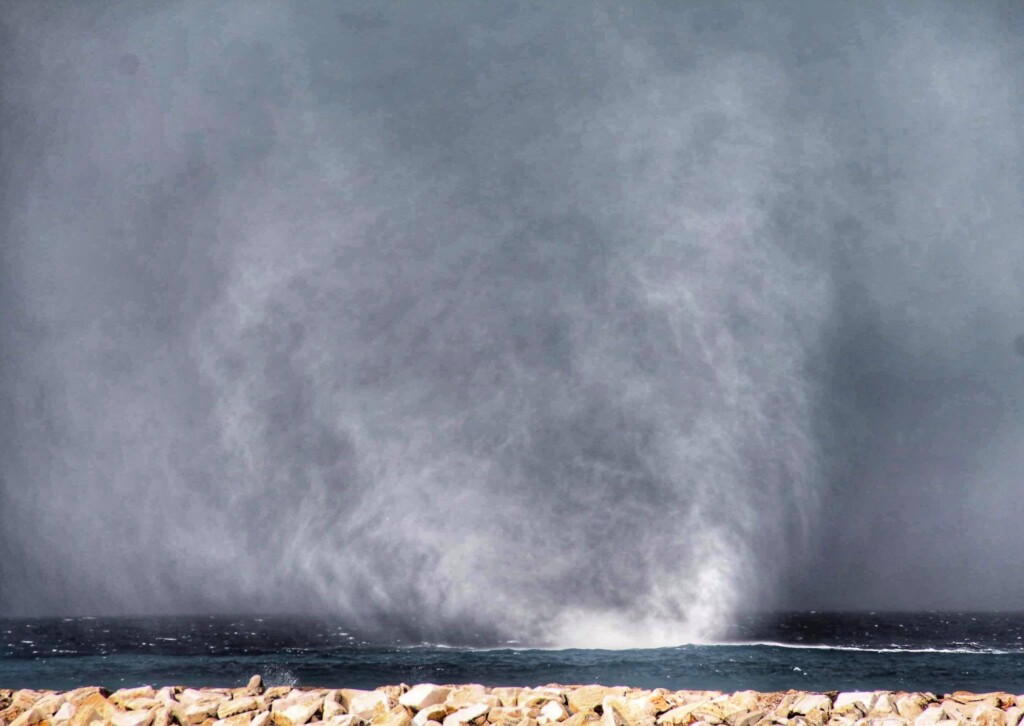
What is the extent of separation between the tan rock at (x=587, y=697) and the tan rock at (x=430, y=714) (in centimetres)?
377

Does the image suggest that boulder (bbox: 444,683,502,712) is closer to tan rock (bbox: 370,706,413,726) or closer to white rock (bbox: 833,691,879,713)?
tan rock (bbox: 370,706,413,726)

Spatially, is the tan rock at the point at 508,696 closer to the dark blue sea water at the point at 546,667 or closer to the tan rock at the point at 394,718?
the tan rock at the point at 394,718

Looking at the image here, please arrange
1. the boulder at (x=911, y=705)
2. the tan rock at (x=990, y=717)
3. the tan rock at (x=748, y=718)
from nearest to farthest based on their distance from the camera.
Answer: the tan rock at (x=748, y=718), the tan rock at (x=990, y=717), the boulder at (x=911, y=705)

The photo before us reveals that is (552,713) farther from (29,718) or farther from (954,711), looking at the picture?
(29,718)

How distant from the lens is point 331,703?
2594 cm

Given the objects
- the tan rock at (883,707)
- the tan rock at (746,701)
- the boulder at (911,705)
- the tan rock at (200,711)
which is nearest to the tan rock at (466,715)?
the tan rock at (200,711)

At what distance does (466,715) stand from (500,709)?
101 centimetres

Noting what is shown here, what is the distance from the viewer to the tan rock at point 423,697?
85.7 ft

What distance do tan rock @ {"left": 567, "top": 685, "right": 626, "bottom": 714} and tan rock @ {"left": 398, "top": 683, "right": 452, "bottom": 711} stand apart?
3.63 metres

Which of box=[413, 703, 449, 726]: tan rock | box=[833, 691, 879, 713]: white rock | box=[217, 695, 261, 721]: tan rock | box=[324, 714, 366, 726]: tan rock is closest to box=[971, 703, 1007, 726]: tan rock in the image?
box=[833, 691, 879, 713]: white rock

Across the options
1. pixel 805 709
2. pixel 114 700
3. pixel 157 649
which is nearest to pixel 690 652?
pixel 805 709

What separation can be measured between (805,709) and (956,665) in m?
45.7

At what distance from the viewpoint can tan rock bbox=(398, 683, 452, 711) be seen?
26.1m

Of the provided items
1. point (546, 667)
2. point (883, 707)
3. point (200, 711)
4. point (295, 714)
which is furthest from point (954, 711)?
point (546, 667)
